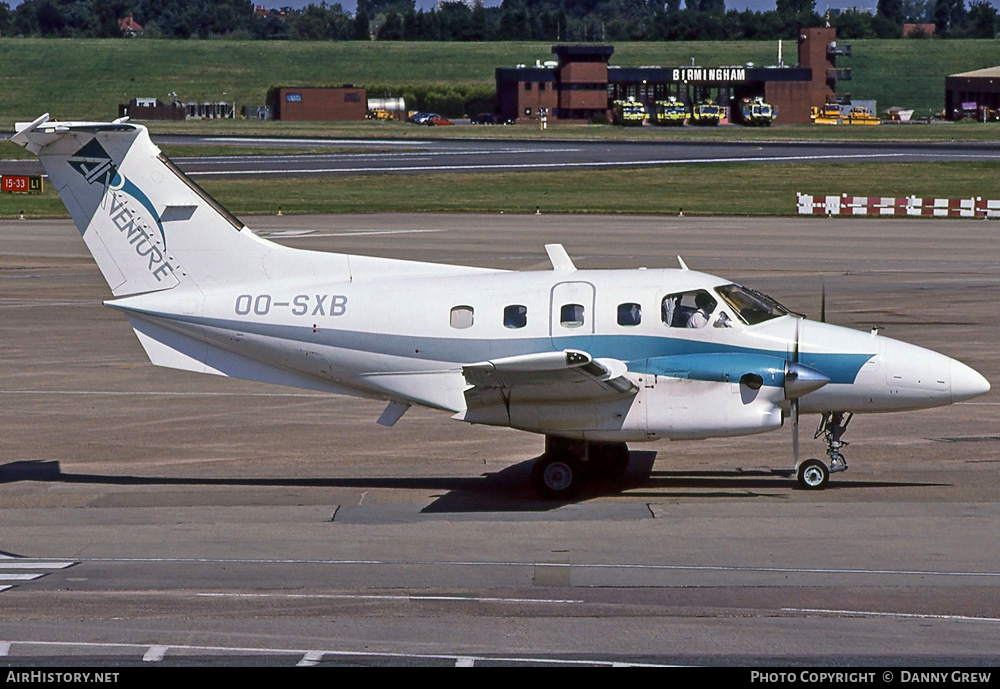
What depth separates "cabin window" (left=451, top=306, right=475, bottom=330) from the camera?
17.9 m

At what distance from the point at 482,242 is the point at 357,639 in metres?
39.0

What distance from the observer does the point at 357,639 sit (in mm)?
12023

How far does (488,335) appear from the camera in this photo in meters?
17.8

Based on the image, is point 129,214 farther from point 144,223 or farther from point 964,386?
point 964,386

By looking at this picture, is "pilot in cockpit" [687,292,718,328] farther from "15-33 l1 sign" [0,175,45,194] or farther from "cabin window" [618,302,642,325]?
"15-33 l1 sign" [0,175,45,194]

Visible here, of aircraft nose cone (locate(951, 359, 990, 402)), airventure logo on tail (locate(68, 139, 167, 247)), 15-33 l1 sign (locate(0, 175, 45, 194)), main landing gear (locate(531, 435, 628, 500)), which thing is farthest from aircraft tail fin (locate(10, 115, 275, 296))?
15-33 l1 sign (locate(0, 175, 45, 194))

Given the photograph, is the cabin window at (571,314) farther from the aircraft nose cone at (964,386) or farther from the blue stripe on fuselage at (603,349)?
the aircraft nose cone at (964,386)

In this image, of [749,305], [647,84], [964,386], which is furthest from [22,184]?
[647,84]

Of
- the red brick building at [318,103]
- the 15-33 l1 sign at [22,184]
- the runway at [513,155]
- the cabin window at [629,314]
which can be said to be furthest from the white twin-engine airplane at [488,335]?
the red brick building at [318,103]

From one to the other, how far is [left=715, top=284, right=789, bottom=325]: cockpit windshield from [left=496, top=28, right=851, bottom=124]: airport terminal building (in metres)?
131

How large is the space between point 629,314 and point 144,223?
7129mm

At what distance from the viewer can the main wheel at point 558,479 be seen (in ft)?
58.4

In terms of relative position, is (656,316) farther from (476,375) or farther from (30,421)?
(30,421)

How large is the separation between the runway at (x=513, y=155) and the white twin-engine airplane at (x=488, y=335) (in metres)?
63.2
